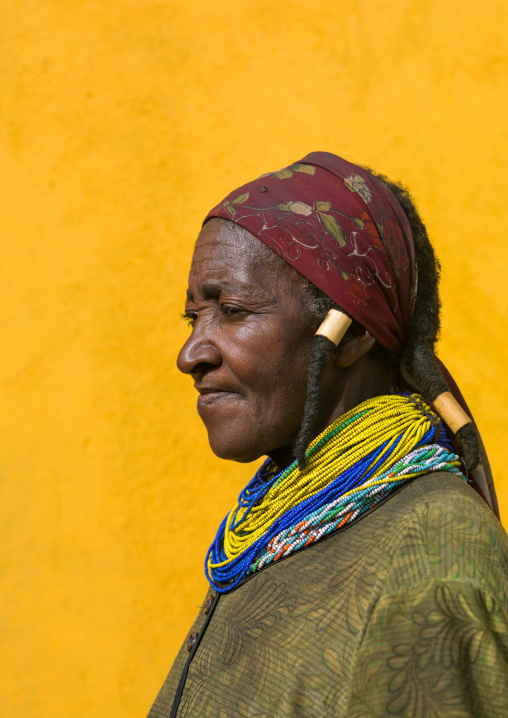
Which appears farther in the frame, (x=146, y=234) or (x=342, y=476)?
(x=146, y=234)

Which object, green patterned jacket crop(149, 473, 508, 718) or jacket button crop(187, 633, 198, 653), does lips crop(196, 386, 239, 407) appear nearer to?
green patterned jacket crop(149, 473, 508, 718)

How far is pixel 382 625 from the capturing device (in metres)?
1.44

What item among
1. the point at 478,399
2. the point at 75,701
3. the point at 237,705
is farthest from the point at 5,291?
the point at 237,705

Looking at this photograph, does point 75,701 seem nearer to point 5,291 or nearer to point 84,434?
point 84,434

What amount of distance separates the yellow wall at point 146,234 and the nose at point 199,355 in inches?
82.7

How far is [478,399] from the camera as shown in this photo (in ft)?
12.1

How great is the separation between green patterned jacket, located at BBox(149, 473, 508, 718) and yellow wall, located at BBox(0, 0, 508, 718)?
213cm

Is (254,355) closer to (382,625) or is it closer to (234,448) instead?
(234,448)

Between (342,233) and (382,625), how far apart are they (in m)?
1.06

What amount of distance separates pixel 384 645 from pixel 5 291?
349 cm

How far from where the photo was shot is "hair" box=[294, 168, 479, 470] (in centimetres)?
190

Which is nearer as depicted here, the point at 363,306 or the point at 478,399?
the point at 363,306

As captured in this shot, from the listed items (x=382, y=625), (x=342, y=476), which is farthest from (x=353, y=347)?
(x=382, y=625)

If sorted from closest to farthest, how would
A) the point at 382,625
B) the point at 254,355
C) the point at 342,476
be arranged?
the point at 382,625, the point at 342,476, the point at 254,355
